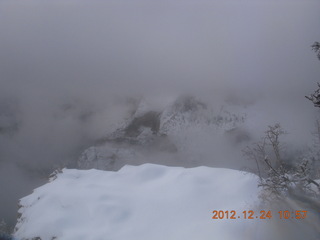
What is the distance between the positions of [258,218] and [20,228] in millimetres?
12883

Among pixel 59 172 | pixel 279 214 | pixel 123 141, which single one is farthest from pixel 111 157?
pixel 279 214

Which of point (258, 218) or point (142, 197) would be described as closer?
point (258, 218)

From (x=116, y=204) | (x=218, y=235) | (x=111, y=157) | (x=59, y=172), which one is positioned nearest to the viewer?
(x=218, y=235)

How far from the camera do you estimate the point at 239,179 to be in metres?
17.2

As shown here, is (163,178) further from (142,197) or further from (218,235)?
(218,235)
